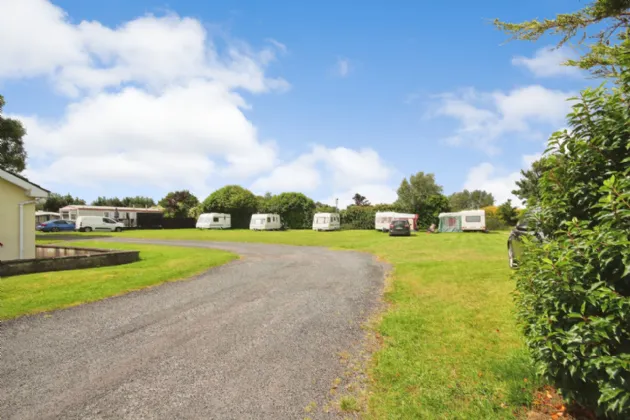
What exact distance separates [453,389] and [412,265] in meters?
9.62

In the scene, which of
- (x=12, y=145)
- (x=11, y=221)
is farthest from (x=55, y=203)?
(x=11, y=221)

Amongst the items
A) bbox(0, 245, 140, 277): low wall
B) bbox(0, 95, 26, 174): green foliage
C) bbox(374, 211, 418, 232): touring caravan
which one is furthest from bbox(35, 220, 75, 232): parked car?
bbox(374, 211, 418, 232): touring caravan

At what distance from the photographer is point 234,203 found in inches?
2084

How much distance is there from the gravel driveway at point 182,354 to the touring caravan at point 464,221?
33.5 metres

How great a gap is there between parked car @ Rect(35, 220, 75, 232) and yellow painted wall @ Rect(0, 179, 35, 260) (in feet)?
104

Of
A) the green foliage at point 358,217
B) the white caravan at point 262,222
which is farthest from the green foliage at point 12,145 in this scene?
the green foliage at point 358,217

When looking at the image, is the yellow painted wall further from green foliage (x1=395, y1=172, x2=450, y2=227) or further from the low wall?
green foliage (x1=395, y1=172, x2=450, y2=227)

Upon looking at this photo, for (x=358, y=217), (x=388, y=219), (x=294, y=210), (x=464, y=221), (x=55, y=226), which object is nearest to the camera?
(x=464, y=221)

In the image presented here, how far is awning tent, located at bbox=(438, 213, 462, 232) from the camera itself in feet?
130

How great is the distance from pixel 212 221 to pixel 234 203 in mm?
5732

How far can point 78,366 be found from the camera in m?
4.44

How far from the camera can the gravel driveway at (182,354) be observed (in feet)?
11.8

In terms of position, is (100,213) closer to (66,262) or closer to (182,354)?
(66,262)

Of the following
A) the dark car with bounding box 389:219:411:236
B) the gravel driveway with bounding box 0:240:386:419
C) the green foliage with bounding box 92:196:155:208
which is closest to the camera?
the gravel driveway with bounding box 0:240:386:419
